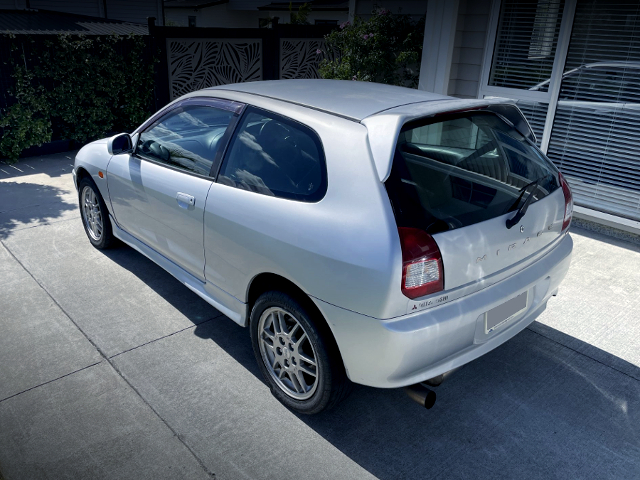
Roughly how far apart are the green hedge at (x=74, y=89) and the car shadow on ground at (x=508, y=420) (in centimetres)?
596

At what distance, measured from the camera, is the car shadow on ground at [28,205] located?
19.0ft

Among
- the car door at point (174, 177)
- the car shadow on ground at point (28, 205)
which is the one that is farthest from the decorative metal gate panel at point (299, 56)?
the car door at point (174, 177)

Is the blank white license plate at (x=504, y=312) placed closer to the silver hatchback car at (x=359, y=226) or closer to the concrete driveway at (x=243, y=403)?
the silver hatchback car at (x=359, y=226)

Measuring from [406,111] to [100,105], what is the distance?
24.7ft

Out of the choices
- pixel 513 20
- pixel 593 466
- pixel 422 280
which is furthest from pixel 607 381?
pixel 513 20

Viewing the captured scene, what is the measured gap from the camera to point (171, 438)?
113 inches

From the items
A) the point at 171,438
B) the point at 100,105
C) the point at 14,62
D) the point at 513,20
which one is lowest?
the point at 171,438

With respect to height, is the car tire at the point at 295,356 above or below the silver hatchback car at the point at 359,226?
below

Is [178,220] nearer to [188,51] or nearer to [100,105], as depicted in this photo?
[100,105]

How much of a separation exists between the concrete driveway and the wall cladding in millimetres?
6372

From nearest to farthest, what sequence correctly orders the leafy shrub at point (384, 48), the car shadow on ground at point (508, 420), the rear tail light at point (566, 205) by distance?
the car shadow on ground at point (508, 420) < the rear tail light at point (566, 205) < the leafy shrub at point (384, 48)

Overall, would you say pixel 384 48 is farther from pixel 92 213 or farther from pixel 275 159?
pixel 275 159

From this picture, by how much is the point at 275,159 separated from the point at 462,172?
1.04 m

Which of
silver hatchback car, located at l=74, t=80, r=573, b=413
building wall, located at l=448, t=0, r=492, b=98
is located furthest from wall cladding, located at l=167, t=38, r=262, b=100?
silver hatchback car, located at l=74, t=80, r=573, b=413
